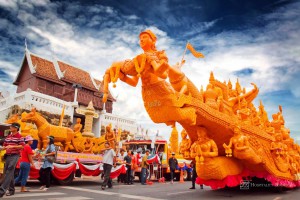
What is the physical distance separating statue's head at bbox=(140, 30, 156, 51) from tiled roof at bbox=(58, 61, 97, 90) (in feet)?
66.7

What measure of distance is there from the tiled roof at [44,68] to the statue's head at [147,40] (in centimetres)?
1919

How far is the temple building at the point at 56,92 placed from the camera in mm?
18156

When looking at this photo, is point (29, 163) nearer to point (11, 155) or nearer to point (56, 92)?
point (11, 155)

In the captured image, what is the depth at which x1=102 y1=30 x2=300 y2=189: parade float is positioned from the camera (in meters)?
4.64

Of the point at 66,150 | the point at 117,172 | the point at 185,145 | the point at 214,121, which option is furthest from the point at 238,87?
the point at 66,150

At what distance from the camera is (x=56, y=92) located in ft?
74.8

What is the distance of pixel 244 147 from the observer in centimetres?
571

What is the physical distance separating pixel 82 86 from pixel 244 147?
2121 centimetres

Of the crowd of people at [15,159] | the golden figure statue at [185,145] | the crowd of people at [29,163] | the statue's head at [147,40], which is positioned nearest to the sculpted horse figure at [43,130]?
the crowd of people at [29,163]

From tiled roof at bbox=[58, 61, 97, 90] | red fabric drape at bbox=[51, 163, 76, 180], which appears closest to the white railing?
tiled roof at bbox=[58, 61, 97, 90]

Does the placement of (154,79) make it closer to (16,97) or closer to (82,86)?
(16,97)

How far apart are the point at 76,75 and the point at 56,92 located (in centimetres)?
362

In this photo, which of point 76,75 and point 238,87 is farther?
point 76,75

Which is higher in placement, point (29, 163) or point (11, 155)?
point (11, 155)
